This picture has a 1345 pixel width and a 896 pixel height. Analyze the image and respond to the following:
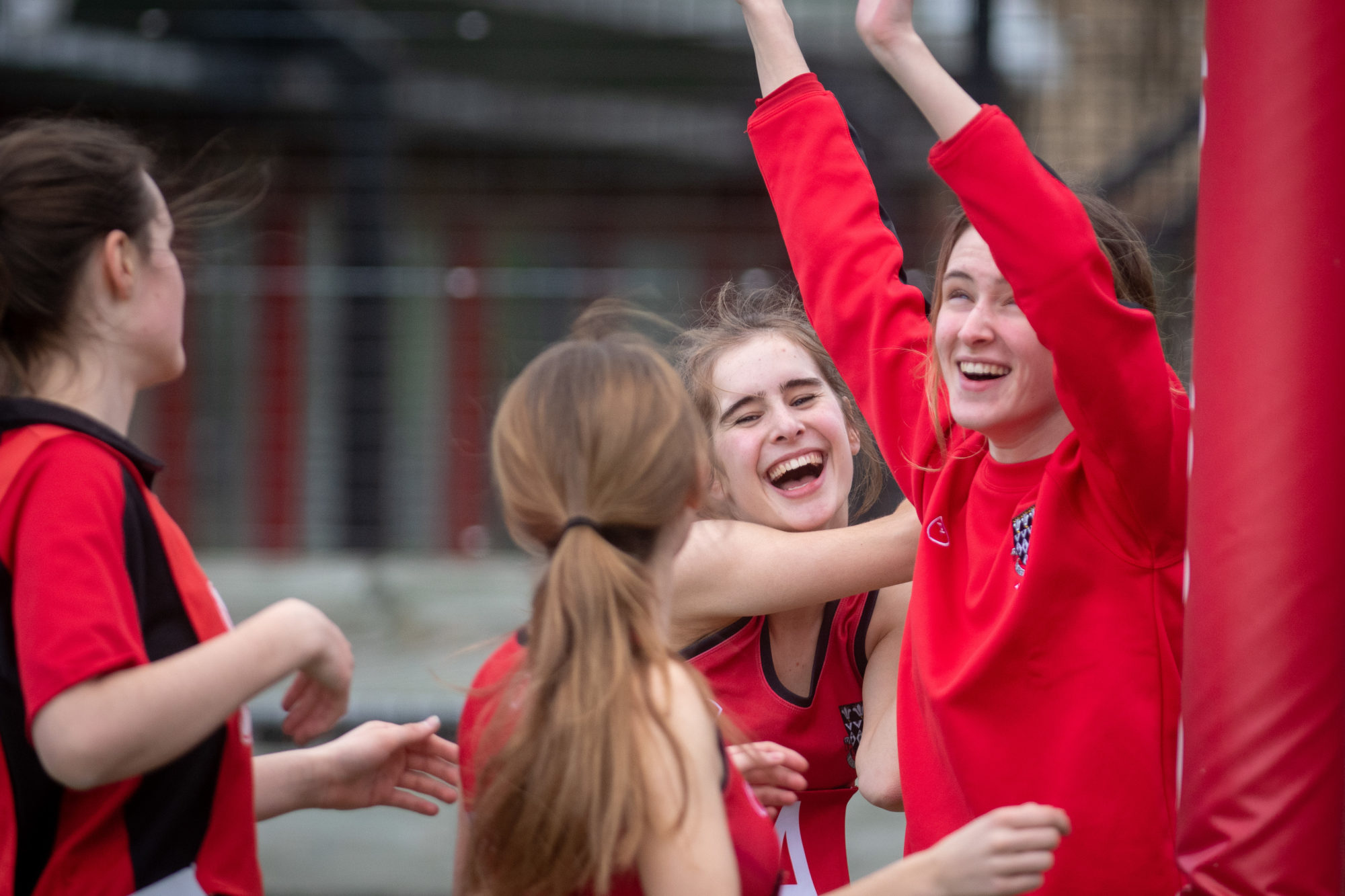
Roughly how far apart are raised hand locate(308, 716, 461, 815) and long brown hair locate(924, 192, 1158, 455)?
728 millimetres

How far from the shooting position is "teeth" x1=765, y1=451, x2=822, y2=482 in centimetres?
201

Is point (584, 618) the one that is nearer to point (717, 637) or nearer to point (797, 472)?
point (717, 637)

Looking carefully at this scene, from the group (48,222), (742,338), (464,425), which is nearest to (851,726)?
(742,338)

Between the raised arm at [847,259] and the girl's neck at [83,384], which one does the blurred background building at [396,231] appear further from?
the girl's neck at [83,384]

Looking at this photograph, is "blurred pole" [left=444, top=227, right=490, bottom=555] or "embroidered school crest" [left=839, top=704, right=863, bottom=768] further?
"blurred pole" [left=444, top=227, right=490, bottom=555]

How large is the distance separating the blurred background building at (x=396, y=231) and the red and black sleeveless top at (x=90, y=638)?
322 cm

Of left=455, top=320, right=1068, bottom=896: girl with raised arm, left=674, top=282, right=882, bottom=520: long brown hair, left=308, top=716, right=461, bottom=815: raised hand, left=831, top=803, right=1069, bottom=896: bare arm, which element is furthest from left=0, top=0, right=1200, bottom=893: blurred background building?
left=831, top=803, right=1069, bottom=896: bare arm

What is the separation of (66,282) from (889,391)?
0.99m

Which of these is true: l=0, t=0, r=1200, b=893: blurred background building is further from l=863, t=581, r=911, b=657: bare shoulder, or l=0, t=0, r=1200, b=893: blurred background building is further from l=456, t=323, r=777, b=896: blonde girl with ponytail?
l=456, t=323, r=777, b=896: blonde girl with ponytail

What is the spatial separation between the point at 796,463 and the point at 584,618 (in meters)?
0.85

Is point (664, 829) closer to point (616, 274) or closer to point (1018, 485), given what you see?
point (1018, 485)

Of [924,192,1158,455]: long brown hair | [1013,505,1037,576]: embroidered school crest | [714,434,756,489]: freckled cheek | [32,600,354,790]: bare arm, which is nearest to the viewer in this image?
[32,600,354,790]: bare arm

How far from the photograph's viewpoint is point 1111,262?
150 cm

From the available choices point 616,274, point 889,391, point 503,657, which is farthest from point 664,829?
point 616,274
